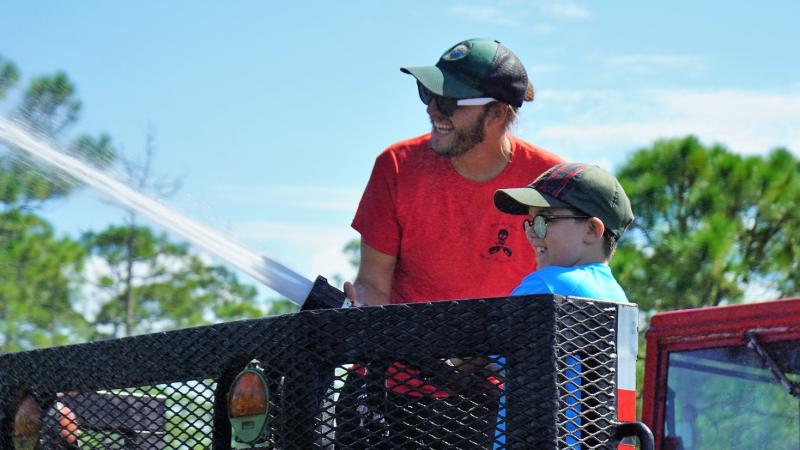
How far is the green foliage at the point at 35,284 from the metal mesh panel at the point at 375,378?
18.9 m

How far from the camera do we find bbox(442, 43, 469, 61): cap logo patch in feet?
10.1

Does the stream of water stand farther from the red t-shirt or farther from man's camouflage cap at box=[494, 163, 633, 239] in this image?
the red t-shirt

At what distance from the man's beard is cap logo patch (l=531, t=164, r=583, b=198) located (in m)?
0.76

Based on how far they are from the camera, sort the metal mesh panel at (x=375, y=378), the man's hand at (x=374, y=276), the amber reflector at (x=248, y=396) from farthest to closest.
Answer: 1. the man's hand at (x=374, y=276)
2. the amber reflector at (x=248, y=396)
3. the metal mesh panel at (x=375, y=378)

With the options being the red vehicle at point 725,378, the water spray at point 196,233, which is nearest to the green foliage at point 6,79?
the water spray at point 196,233

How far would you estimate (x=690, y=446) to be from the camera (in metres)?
4.89

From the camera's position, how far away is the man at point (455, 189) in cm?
310

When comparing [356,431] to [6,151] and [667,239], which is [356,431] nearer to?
[6,151]

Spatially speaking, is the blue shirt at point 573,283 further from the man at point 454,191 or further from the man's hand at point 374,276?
the man's hand at point 374,276

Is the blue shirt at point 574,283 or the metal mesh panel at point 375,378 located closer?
the metal mesh panel at point 375,378

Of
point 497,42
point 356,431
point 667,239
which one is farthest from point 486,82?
point 667,239

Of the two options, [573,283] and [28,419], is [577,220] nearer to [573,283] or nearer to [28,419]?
[573,283]

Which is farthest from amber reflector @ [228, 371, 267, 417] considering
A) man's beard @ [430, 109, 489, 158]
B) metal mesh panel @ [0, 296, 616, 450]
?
man's beard @ [430, 109, 489, 158]

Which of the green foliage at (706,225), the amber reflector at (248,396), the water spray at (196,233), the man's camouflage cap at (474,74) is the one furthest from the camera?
the green foliage at (706,225)
